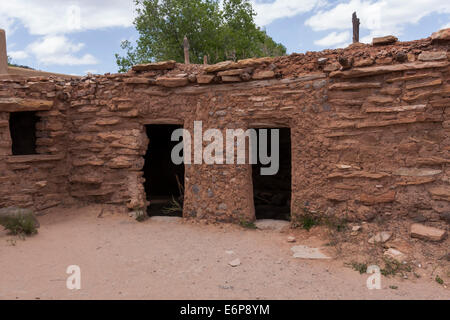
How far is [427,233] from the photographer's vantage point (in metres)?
4.53

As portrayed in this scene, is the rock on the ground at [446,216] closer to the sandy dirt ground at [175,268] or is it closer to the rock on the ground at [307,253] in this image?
the sandy dirt ground at [175,268]

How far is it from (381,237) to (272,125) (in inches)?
89.1

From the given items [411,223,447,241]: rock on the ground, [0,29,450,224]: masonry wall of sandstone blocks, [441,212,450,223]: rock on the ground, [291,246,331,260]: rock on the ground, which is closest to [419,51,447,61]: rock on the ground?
[0,29,450,224]: masonry wall of sandstone blocks

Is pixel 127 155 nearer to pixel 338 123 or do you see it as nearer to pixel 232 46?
pixel 338 123

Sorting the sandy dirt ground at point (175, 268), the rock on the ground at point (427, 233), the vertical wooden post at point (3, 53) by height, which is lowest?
the sandy dirt ground at point (175, 268)

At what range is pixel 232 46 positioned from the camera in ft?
59.3

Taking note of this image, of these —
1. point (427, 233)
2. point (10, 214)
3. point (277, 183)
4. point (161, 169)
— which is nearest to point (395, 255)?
point (427, 233)

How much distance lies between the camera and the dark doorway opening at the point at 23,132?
6855 mm

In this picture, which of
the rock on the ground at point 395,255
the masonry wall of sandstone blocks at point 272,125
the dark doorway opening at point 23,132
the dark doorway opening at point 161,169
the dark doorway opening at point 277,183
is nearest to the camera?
the rock on the ground at point 395,255

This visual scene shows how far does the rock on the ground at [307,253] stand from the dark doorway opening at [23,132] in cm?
524

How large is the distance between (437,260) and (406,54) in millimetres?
2654

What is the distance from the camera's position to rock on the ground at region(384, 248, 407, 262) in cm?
430

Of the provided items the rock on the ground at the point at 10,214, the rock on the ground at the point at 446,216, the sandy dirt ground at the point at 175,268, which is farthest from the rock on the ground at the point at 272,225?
the rock on the ground at the point at 10,214

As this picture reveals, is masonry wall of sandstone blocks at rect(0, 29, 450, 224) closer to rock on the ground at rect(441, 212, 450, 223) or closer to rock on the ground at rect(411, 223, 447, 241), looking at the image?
rock on the ground at rect(441, 212, 450, 223)
